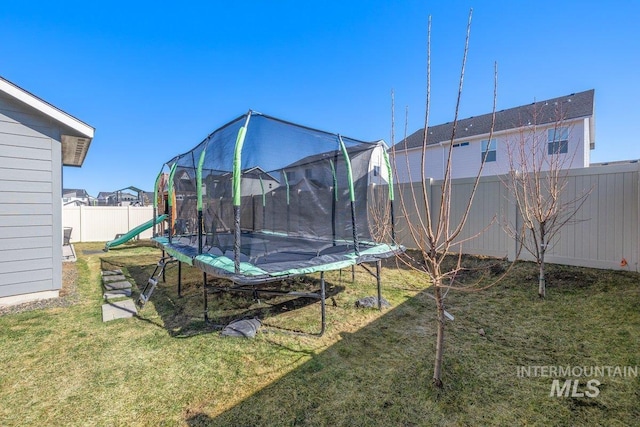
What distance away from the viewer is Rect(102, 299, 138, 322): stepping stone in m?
3.58

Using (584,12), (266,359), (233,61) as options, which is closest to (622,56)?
(584,12)

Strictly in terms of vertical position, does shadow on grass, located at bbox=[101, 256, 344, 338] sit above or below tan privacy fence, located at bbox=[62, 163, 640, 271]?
below

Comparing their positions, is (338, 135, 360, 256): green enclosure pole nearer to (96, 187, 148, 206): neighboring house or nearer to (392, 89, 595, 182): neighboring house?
(392, 89, 595, 182): neighboring house

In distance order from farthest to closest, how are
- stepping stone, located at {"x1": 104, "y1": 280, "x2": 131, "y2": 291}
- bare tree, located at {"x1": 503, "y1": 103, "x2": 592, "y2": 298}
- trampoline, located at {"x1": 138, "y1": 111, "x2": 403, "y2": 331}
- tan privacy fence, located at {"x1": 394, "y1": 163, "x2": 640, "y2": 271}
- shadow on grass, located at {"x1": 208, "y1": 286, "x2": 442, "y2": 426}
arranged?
stepping stone, located at {"x1": 104, "y1": 280, "x2": 131, "y2": 291}, tan privacy fence, located at {"x1": 394, "y1": 163, "x2": 640, "y2": 271}, bare tree, located at {"x1": 503, "y1": 103, "x2": 592, "y2": 298}, trampoline, located at {"x1": 138, "y1": 111, "x2": 403, "y2": 331}, shadow on grass, located at {"x1": 208, "y1": 286, "x2": 442, "y2": 426}

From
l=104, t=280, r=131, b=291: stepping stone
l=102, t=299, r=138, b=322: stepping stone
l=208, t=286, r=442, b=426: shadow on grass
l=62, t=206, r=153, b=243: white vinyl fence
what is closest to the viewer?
l=208, t=286, r=442, b=426: shadow on grass

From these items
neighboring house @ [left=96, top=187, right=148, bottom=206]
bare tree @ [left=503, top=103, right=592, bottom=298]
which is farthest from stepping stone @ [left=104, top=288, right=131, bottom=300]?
neighboring house @ [left=96, top=187, right=148, bottom=206]

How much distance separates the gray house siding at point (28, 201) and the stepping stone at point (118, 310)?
3.45 feet

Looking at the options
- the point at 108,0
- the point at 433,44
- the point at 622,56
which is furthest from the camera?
the point at 108,0

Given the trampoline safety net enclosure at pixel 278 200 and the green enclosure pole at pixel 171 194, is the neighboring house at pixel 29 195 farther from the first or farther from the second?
the trampoline safety net enclosure at pixel 278 200

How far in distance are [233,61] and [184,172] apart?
6059mm

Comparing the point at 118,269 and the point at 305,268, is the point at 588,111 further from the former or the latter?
the point at 118,269

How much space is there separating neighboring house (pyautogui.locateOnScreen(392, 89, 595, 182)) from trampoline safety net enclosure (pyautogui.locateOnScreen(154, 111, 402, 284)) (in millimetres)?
6696

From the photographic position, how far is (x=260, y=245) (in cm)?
344

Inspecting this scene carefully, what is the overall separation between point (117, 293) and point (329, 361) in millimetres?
4027
